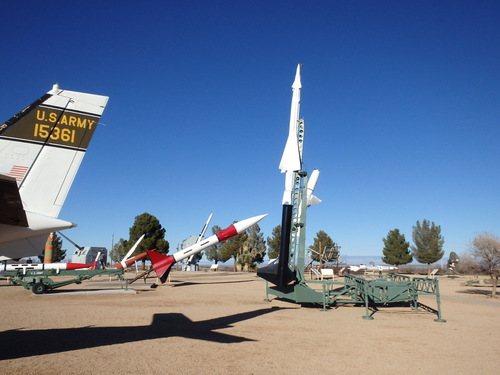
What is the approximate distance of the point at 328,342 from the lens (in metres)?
8.88

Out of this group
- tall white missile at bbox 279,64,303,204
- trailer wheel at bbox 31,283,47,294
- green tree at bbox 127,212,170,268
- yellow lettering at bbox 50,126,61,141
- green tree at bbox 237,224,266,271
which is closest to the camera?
yellow lettering at bbox 50,126,61,141

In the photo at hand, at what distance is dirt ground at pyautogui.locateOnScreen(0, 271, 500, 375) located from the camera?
6.80 m

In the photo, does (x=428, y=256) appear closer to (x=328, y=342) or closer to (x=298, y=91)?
(x=298, y=91)

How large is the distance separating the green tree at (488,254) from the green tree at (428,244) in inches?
1396

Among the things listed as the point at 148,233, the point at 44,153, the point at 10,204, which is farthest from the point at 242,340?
the point at 148,233

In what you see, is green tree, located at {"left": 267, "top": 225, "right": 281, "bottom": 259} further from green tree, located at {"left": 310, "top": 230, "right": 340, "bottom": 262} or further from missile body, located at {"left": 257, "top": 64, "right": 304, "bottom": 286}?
missile body, located at {"left": 257, "top": 64, "right": 304, "bottom": 286}

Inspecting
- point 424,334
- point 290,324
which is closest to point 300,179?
point 290,324

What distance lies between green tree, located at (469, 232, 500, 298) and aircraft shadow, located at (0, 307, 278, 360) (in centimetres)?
1623

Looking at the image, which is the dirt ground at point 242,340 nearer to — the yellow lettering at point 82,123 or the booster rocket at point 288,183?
the booster rocket at point 288,183

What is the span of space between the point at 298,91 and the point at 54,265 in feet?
63.7

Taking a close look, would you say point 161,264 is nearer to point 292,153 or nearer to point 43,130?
point 292,153

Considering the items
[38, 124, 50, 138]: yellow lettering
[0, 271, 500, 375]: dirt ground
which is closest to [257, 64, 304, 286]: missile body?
[0, 271, 500, 375]: dirt ground

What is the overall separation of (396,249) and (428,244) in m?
6.63

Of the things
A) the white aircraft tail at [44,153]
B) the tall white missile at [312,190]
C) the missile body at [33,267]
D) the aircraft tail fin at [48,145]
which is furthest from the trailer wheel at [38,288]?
the tall white missile at [312,190]
